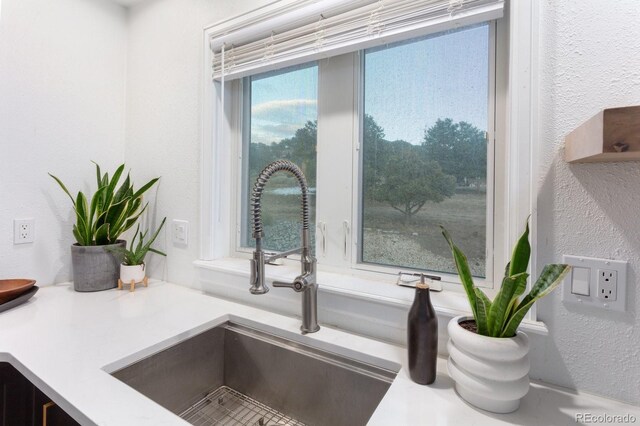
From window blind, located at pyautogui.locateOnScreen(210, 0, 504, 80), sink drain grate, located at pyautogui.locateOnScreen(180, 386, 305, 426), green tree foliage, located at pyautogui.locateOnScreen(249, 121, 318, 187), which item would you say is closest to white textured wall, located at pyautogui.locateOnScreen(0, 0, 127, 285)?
window blind, located at pyautogui.locateOnScreen(210, 0, 504, 80)

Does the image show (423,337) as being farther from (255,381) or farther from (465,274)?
(255,381)

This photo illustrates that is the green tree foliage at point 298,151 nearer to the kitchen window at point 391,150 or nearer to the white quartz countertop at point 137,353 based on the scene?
the kitchen window at point 391,150

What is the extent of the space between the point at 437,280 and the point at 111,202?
143 centimetres

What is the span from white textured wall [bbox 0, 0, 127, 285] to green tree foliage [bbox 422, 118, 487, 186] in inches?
64.5

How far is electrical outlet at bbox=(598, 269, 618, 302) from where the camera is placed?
2.34 feet

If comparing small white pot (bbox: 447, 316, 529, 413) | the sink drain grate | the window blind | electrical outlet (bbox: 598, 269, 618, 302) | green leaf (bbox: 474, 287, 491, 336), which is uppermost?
the window blind

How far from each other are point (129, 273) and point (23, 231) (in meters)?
0.48

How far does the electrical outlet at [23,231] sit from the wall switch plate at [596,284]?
2002mm

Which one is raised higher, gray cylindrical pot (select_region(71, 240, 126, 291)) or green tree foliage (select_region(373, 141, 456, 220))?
green tree foliage (select_region(373, 141, 456, 220))

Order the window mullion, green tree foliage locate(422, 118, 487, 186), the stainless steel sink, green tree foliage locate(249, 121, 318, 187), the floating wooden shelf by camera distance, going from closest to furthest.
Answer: the floating wooden shelf
the stainless steel sink
green tree foliage locate(422, 118, 487, 186)
the window mullion
green tree foliage locate(249, 121, 318, 187)

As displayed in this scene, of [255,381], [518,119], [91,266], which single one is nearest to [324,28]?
[518,119]

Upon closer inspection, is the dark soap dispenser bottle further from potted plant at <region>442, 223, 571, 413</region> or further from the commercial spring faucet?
the commercial spring faucet

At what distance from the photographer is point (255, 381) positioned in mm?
1068

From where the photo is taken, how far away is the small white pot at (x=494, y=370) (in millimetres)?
641
